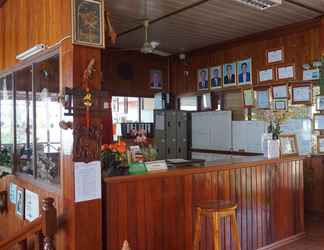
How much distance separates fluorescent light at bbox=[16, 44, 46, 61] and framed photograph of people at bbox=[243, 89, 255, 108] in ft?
12.8

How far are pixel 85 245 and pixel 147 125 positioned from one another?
4.66 metres

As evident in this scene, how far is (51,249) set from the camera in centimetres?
259

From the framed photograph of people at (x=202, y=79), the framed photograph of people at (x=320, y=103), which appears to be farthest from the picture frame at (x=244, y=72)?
the framed photograph of people at (x=320, y=103)

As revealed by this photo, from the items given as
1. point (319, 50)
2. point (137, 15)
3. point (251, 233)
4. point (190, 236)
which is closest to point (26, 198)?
point (190, 236)

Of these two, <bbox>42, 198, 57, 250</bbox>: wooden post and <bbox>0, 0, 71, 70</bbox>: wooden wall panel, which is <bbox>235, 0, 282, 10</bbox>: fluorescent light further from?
<bbox>42, 198, 57, 250</bbox>: wooden post

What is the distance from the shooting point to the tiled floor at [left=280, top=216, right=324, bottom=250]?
3.88 metres

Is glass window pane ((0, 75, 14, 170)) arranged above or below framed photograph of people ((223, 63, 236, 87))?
below

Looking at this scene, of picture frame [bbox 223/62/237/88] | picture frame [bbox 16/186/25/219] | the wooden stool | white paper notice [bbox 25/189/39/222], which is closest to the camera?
the wooden stool

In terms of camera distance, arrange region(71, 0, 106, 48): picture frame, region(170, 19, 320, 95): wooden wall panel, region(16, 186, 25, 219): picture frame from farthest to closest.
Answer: region(170, 19, 320, 95): wooden wall panel < region(16, 186, 25, 219): picture frame < region(71, 0, 106, 48): picture frame

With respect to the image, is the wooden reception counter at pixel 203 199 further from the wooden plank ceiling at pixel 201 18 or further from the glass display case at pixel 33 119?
the wooden plank ceiling at pixel 201 18

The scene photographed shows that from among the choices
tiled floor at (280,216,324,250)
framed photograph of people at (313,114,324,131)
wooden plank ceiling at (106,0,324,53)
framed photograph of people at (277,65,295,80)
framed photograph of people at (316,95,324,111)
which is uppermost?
wooden plank ceiling at (106,0,324,53)

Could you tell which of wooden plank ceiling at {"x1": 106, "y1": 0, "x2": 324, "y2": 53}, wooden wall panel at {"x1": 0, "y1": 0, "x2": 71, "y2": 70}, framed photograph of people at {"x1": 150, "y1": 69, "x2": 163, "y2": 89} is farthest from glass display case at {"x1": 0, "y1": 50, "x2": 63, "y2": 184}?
framed photograph of people at {"x1": 150, "y1": 69, "x2": 163, "y2": 89}

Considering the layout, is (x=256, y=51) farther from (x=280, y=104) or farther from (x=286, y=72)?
(x=280, y=104)

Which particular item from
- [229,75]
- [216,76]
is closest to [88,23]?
[229,75]
